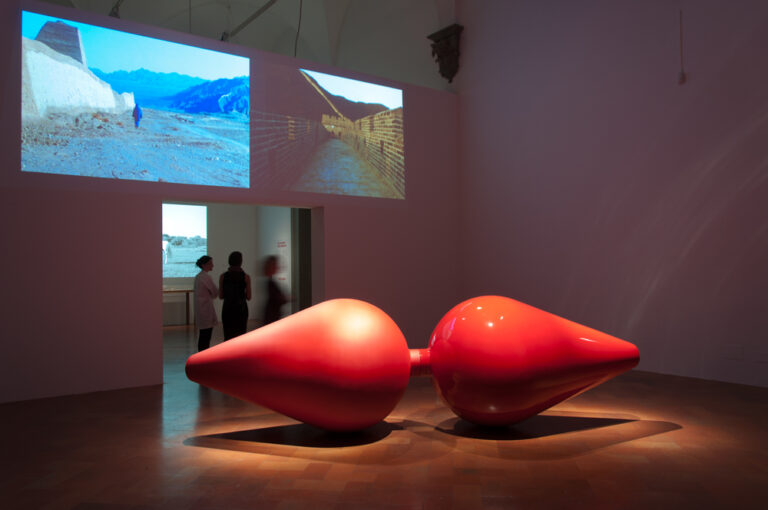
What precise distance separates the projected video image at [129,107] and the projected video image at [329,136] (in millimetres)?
355

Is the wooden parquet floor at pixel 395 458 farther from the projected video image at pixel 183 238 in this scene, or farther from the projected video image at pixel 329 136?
the projected video image at pixel 183 238

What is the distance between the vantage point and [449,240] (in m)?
9.21

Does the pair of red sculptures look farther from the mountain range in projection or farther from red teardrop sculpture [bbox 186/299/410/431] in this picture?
the mountain range in projection

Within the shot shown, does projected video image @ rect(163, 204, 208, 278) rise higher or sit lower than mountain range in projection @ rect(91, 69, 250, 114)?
lower

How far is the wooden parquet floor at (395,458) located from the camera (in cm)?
291

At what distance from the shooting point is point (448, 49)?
9.45 meters

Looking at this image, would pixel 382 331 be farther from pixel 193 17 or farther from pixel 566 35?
pixel 193 17

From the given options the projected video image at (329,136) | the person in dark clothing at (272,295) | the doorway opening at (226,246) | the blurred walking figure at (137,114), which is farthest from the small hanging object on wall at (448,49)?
the blurred walking figure at (137,114)

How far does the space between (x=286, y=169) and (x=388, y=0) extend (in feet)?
Answer: 16.0

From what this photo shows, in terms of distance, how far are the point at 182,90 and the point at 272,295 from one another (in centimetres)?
264

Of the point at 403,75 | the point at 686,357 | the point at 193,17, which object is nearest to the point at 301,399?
the point at 686,357

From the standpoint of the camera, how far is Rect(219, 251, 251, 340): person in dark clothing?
6.24 m

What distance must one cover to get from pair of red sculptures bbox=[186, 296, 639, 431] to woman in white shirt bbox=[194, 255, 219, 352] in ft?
8.83

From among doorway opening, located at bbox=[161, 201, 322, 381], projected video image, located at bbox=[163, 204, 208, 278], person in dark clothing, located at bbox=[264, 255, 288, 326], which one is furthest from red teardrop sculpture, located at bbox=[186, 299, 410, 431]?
projected video image, located at bbox=[163, 204, 208, 278]
